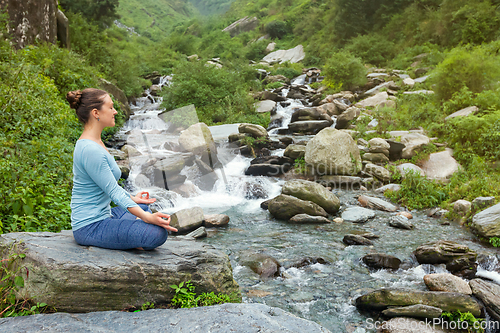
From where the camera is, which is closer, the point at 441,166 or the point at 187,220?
the point at 187,220

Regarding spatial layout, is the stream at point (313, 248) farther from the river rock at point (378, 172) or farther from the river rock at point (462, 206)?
the river rock at point (378, 172)

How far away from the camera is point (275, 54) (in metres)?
38.4

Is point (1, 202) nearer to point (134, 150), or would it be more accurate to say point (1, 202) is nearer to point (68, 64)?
point (134, 150)

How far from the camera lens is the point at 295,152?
11586 mm

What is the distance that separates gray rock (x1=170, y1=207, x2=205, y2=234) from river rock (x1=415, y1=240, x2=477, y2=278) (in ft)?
15.3

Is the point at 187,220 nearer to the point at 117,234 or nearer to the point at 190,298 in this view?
the point at 190,298

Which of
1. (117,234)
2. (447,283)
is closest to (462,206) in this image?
(447,283)

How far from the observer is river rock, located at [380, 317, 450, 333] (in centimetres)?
381

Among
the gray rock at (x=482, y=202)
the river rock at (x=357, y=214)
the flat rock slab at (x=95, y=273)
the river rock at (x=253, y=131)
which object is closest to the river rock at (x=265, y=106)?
the river rock at (x=253, y=131)

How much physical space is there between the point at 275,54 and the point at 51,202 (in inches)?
1457

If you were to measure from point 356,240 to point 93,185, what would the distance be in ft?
17.6

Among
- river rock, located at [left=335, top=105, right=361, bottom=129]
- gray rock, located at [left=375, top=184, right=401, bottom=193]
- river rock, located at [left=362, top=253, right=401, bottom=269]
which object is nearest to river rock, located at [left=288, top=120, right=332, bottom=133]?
river rock, located at [left=335, top=105, right=361, bottom=129]

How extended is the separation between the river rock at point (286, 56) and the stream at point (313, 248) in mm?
27901

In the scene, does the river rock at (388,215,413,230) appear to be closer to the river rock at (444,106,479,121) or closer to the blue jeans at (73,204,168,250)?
the river rock at (444,106,479,121)
